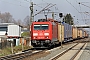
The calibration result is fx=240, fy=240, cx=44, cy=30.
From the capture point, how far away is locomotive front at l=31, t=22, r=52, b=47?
29.0m

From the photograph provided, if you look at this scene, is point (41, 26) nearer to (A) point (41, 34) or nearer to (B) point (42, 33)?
(B) point (42, 33)

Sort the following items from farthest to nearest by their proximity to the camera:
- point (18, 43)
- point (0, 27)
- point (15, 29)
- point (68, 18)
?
point (68, 18), point (0, 27), point (15, 29), point (18, 43)

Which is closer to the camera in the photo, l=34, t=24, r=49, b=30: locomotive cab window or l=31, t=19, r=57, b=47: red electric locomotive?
l=31, t=19, r=57, b=47: red electric locomotive

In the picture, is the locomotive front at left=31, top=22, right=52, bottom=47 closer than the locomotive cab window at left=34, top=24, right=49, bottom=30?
Yes

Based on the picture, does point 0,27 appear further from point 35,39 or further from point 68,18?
point 68,18

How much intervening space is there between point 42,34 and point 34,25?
4.93ft

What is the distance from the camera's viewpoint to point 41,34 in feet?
96.3

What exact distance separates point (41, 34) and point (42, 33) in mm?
183

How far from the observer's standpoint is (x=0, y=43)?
1222 inches

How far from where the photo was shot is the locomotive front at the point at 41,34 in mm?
29031

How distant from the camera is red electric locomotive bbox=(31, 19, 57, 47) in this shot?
29031 mm

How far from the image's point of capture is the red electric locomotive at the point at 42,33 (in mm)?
29031

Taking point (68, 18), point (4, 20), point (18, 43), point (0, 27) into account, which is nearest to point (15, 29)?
point (0, 27)

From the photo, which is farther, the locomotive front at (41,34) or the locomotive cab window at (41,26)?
the locomotive cab window at (41,26)
